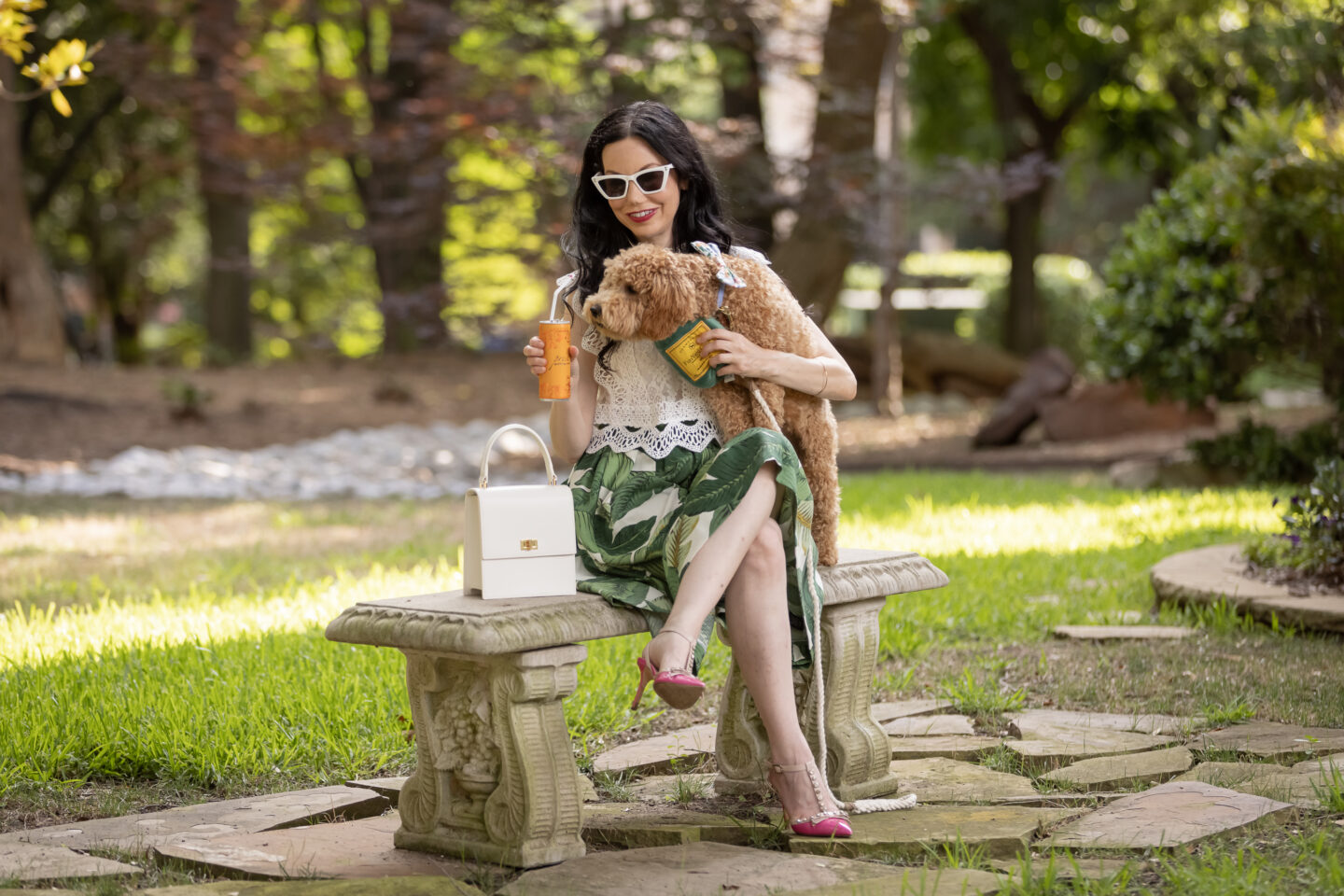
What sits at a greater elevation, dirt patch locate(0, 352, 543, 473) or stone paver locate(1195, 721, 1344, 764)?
dirt patch locate(0, 352, 543, 473)

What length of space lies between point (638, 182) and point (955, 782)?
1.70 metres

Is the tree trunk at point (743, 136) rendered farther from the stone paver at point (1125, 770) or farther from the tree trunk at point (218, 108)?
the stone paver at point (1125, 770)

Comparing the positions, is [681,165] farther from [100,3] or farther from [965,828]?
[100,3]

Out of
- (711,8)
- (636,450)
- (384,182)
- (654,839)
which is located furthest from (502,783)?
(384,182)

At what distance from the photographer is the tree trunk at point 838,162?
10961mm

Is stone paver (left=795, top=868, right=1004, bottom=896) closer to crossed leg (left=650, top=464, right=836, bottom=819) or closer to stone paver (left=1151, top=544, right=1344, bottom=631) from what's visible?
crossed leg (left=650, top=464, right=836, bottom=819)

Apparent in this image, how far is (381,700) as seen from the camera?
412cm

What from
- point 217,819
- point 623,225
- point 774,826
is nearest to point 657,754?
point 774,826

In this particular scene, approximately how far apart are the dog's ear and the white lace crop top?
0.15m

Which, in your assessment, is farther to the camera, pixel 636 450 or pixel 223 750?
pixel 223 750

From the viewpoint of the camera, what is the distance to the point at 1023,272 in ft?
51.8

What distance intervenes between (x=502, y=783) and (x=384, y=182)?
36.9ft

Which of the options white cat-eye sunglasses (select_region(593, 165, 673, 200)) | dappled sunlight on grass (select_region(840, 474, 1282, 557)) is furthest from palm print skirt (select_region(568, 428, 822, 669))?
dappled sunlight on grass (select_region(840, 474, 1282, 557))

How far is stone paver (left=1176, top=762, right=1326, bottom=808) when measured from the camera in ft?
10.5
